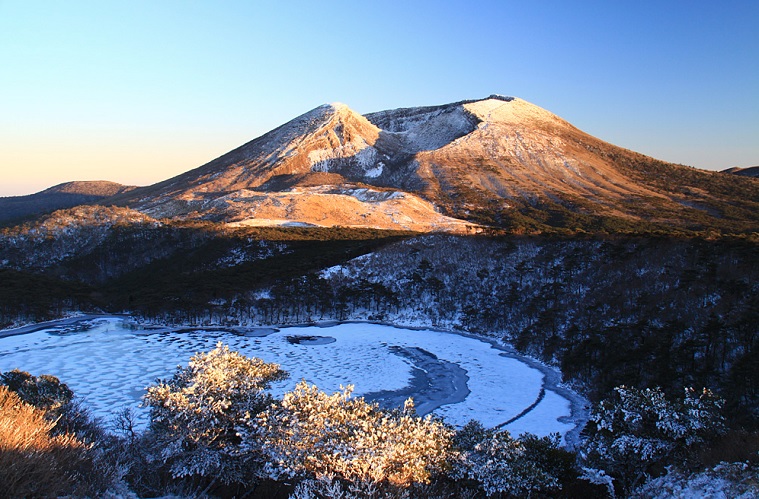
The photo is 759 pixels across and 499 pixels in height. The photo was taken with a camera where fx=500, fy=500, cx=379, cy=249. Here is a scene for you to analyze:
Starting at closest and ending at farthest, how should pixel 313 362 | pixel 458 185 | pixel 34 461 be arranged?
pixel 34 461
pixel 313 362
pixel 458 185

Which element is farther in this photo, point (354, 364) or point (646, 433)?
point (354, 364)

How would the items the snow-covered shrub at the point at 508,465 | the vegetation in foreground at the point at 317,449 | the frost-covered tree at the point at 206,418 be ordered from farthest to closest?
the snow-covered shrub at the point at 508,465, the frost-covered tree at the point at 206,418, the vegetation in foreground at the point at 317,449

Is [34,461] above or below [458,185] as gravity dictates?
below

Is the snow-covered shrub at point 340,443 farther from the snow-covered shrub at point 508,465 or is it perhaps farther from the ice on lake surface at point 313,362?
the ice on lake surface at point 313,362

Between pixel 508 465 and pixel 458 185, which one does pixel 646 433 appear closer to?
pixel 508 465

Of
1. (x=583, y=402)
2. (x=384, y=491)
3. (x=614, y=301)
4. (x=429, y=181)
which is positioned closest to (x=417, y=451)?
(x=384, y=491)

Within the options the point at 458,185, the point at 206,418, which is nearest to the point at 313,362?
the point at 206,418

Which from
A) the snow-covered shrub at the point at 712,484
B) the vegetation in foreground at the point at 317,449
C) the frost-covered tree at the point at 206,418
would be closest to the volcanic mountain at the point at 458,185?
the vegetation in foreground at the point at 317,449
